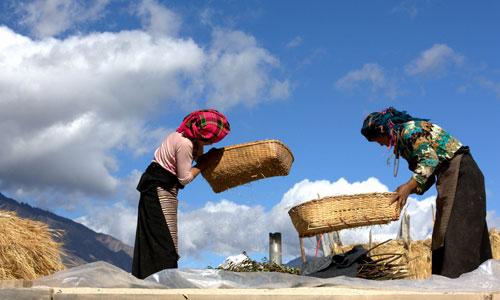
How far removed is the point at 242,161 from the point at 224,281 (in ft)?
4.42

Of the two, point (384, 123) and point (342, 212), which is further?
point (342, 212)

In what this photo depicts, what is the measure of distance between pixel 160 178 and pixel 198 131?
1.41ft

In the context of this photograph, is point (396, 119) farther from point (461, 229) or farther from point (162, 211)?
point (162, 211)

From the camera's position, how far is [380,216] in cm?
509

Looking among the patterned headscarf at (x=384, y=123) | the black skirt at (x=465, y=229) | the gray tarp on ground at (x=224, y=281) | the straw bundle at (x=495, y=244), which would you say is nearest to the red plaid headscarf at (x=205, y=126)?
the patterned headscarf at (x=384, y=123)

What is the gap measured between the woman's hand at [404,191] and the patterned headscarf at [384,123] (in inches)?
13.2

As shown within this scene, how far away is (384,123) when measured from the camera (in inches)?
179

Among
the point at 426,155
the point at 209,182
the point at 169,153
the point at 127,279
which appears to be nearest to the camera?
the point at 127,279

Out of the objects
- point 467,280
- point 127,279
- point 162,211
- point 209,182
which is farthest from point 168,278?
point 467,280

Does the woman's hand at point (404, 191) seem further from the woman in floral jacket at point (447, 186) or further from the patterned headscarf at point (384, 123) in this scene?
the patterned headscarf at point (384, 123)

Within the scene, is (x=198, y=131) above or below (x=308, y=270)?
above

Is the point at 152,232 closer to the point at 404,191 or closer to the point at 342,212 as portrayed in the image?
the point at 342,212

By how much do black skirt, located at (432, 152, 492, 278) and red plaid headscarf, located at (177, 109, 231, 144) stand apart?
1.66 m

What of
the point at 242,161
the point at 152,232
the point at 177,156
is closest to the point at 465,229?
the point at 242,161
